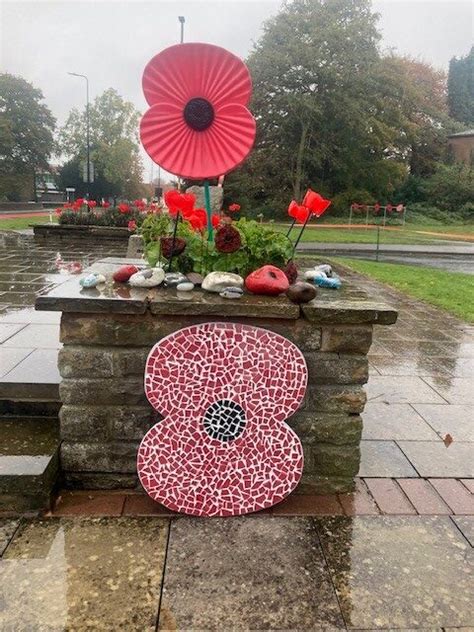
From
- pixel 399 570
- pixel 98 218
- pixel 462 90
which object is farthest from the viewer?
pixel 462 90

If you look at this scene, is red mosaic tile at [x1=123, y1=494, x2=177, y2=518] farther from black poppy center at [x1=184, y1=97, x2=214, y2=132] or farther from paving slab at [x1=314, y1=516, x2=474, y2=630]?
Answer: black poppy center at [x1=184, y1=97, x2=214, y2=132]

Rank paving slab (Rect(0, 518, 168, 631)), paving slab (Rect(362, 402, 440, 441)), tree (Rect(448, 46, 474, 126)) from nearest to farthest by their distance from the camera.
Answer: paving slab (Rect(0, 518, 168, 631)), paving slab (Rect(362, 402, 440, 441)), tree (Rect(448, 46, 474, 126))

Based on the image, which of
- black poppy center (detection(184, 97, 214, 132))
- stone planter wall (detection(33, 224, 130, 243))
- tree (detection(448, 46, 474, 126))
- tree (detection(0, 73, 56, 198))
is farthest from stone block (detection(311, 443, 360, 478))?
tree (detection(448, 46, 474, 126))

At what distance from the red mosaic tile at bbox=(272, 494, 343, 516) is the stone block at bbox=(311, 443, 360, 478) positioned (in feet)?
0.43

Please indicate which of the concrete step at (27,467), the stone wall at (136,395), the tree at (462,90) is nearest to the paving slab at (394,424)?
the stone wall at (136,395)

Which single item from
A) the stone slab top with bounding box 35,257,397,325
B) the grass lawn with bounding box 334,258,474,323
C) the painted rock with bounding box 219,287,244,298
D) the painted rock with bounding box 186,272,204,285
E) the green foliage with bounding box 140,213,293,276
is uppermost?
the green foliage with bounding box 140,213,293,276

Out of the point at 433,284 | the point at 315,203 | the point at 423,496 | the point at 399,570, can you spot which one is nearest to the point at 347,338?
the point at 315,203

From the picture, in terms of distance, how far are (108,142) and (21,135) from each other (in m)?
8.03

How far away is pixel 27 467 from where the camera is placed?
2.56 meters

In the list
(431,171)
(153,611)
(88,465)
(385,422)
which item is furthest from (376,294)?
(431,171)

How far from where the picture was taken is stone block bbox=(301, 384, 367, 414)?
273 centimetres

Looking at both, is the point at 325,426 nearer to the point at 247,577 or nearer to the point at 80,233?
the point at 247,577

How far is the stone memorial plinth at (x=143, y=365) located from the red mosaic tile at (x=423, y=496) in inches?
12.4

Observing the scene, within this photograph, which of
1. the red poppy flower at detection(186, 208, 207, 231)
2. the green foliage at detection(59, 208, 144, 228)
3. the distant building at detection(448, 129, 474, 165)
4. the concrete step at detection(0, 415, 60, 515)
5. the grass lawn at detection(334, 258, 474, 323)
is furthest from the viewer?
the distant building at detection(448, 129, 474, 165)
